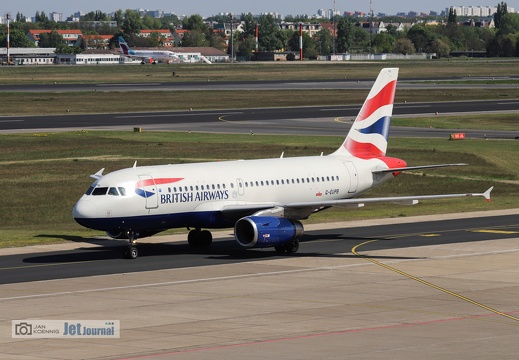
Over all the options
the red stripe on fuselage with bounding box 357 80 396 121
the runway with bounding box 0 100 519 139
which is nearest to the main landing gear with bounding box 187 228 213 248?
the red stripe on fuselage with bounding box 357 80 396 121

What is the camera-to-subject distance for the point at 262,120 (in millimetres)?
129750

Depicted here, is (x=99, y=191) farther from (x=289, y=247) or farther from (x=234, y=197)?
(x=289, y=247)

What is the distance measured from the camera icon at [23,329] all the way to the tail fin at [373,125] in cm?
2576

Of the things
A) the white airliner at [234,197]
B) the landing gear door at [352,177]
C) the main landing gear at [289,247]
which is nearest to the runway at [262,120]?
the landing gear door at [352,177]

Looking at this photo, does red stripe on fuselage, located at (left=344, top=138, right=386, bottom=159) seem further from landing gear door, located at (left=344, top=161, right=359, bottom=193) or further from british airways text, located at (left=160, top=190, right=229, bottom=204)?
british airways text, located at (left=160, top=190, right=229, bottom=204)

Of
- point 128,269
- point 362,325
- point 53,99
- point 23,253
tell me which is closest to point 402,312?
point 362,325

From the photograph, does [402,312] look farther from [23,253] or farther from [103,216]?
[23,253]

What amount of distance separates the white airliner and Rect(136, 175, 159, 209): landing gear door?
0.04 metres

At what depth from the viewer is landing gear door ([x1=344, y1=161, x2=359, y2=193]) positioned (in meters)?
56.7

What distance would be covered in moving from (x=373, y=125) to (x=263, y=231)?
1232cm

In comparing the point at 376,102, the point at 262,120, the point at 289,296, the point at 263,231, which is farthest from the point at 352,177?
the point at 262,120

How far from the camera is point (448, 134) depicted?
11331cm

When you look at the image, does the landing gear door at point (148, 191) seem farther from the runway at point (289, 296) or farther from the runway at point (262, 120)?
the runway at point (262, 120)

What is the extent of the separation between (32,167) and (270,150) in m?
21.2
